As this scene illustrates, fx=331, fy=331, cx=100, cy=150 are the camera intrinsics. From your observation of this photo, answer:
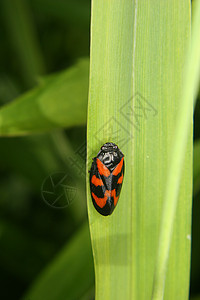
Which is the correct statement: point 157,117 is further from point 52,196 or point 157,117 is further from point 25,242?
point 25,242

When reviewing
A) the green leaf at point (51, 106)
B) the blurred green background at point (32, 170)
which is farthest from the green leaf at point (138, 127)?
the blurred green background at point (32, 170)

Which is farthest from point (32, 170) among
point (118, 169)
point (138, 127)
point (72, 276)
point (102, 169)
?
point (138, 127)

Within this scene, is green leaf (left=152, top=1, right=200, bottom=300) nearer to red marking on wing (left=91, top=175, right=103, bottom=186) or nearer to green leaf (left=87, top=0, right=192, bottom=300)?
green leaf (left=87, top=0, right=192, bottom=300)

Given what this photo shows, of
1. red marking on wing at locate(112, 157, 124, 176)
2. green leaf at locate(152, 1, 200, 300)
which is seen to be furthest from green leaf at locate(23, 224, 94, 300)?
green leaf at locate(152, 1, 200, 300)

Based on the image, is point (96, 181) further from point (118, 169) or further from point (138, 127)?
point (138, 127)

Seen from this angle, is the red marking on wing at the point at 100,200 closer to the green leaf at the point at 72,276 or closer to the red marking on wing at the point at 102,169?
the red marking on wing at the point at 102,169

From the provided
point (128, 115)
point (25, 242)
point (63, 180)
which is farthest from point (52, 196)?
point (25, 242)
